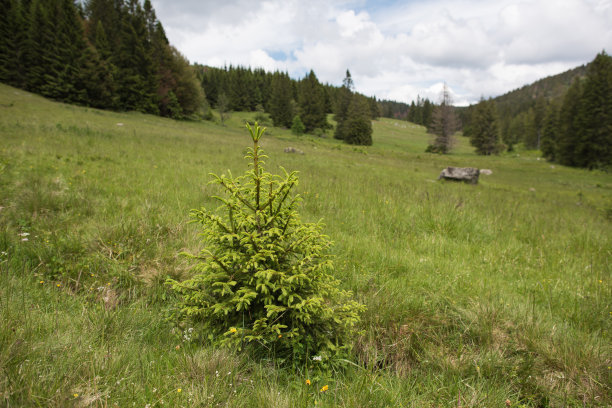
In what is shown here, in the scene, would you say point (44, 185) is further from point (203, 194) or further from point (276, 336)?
point (276, 336)

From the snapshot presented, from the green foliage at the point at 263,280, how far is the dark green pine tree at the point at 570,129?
56.6m

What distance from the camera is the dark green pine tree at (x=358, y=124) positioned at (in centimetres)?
6005

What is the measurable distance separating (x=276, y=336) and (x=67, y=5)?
5648 centimetres

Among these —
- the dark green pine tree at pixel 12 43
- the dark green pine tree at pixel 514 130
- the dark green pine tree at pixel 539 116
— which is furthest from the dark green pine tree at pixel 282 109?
the dark green pine tree at pixel 514 130

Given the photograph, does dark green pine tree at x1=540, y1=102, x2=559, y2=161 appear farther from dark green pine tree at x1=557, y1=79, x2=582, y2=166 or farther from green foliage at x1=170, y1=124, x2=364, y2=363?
green foliage at x1=170, y1=124, x2=364, y2=363

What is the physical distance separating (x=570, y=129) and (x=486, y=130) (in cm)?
1826

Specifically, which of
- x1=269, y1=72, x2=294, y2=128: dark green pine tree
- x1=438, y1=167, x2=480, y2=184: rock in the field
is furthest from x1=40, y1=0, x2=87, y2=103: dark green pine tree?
x1=438, y1=167, x2=480, y2=184: rock in the field

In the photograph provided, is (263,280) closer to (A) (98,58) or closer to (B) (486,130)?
(A) (98,58)

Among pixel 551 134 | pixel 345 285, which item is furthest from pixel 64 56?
pixel 551 134

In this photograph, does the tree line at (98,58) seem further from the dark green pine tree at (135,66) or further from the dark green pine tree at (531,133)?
the dark green pine tree at (531,133)

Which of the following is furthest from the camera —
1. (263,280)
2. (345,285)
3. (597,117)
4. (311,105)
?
(311,105)

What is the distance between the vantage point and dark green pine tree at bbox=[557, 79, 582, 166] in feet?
139

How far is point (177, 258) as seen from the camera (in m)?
3.68

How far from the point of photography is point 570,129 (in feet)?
143
